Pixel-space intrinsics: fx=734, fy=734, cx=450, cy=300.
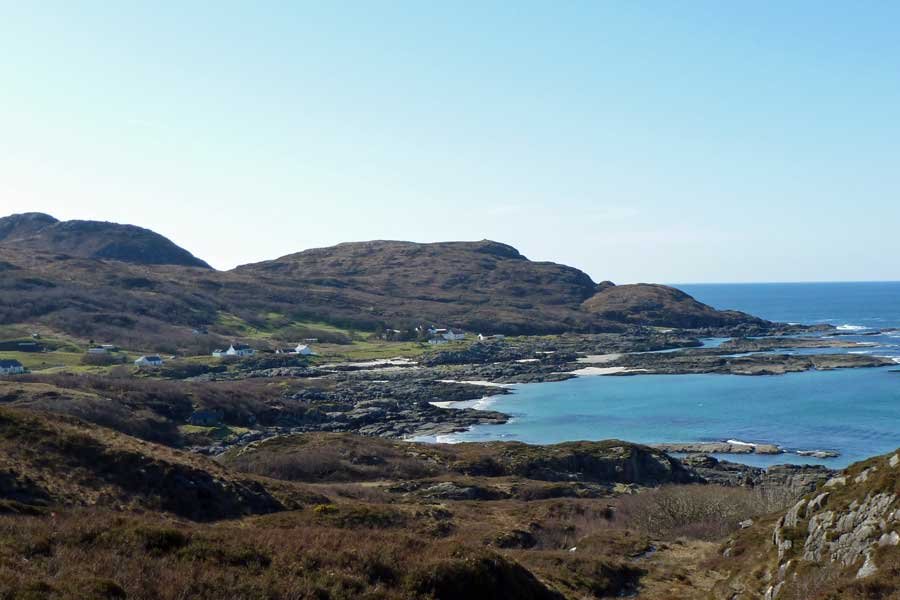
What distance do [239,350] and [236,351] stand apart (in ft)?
2.70

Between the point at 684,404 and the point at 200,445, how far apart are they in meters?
59.1

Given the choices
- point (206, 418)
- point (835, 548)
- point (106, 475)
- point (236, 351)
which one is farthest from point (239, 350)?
point (835, 548)

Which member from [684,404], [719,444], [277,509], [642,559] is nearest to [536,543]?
[642,559]

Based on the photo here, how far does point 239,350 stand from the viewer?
131000mm

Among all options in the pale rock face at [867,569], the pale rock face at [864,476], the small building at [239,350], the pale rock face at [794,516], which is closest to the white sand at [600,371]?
the small building at [239,350]

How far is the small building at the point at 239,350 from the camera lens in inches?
5079

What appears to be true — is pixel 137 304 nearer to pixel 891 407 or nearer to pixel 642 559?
pixel 891 407

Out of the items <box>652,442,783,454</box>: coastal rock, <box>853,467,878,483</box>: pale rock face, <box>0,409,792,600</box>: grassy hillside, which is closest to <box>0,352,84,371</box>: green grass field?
<box>0,409,792,600</box>: grassy hillside

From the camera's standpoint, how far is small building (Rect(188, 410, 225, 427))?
70.9m

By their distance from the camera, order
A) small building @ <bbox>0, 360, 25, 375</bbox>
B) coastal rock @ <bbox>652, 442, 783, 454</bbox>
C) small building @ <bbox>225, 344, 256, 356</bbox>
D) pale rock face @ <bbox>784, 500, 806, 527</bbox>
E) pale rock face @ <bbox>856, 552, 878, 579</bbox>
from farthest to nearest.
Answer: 1. small building @ <bbox>225, 344, 256, 356</bbox>
2. small building @ <bbox>0, 360, 25, 375</bbox>
3. coastal rock @ <bbox>652, 442, 783, 454</bbox>
4. pale rock face @ <bbox>784, 500, 806, 527</bbox>
5. pale rock face @ <bbox>856, 552, 878, 579</bbox>

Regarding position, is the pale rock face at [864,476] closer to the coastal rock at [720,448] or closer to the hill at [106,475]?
the hill at [106,475]

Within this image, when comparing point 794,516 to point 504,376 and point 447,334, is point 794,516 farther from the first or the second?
point 447,334

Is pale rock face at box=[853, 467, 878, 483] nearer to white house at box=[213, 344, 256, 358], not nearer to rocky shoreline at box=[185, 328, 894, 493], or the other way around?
rocky shoreline at box=[185, 328, 894, 493]

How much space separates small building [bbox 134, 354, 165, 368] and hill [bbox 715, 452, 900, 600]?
98.8 metres
